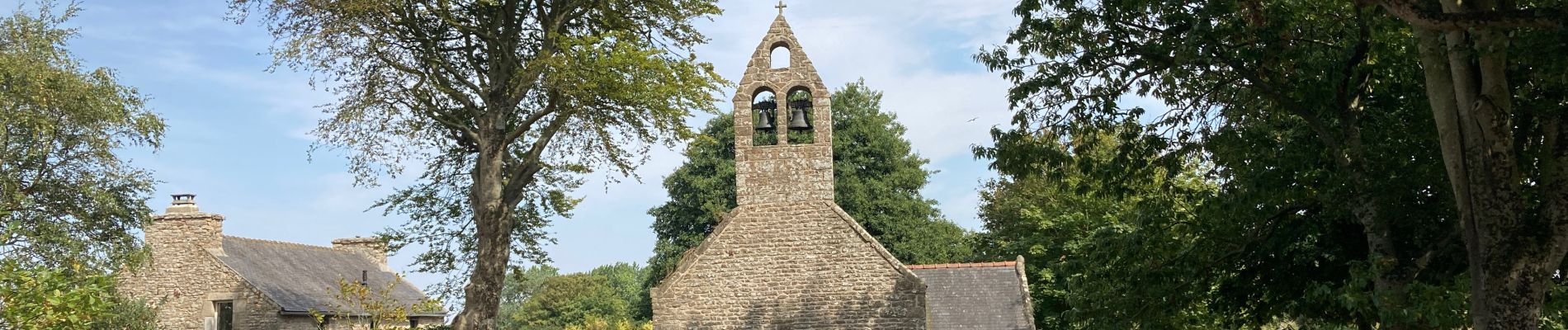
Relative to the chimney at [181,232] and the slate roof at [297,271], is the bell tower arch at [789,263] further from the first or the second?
the chimney at [181,232]

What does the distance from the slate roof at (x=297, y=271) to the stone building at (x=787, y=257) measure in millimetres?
14062

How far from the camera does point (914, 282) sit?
57.2ft

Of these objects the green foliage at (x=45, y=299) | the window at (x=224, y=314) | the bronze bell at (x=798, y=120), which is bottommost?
the green foliage at (x=45, y=299)

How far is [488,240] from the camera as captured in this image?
20.8m

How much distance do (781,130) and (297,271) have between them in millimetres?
20438

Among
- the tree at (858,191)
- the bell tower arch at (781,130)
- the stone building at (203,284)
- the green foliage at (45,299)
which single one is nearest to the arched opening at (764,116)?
the bell tower arch at (781,130)

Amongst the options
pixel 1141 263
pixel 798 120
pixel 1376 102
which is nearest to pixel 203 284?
pixel 798 120

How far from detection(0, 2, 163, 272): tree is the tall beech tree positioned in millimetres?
16108

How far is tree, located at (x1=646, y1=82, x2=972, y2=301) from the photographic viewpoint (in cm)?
3900

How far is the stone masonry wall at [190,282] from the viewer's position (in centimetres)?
3020

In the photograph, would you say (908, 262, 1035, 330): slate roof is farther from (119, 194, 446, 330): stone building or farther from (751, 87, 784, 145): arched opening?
(119, 194, 446, 330): stone building

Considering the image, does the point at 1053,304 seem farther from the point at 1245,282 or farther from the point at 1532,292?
the point at 1532,292

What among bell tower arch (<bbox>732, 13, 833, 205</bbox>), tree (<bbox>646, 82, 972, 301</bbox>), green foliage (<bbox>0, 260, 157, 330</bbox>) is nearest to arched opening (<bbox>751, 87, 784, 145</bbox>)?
bell tower arch (<bbox>732, 13, 833, 205</bbox>)

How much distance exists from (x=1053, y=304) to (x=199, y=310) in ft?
66.9
